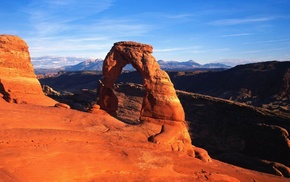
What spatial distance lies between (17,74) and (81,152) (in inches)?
501

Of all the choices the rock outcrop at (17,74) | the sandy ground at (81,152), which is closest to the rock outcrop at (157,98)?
the sandy ground at (81,152)

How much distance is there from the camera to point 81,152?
366 inches

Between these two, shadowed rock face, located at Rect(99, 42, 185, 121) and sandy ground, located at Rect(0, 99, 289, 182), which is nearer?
sandy ground, located at Rect(0, 99, 289, 182)

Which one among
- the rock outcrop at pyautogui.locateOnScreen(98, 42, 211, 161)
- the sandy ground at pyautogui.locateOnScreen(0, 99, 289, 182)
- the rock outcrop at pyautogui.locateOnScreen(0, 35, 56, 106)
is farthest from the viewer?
the rock outcrop at pyautogui.locateOnScreen(0, 35, 56, 106)

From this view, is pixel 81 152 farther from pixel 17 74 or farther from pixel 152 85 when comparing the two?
pixel 17 74

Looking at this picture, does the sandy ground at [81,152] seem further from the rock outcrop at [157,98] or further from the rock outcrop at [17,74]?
the rock outcrop at [17,74]

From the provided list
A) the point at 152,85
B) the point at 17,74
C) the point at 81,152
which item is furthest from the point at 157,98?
the point at 17,74

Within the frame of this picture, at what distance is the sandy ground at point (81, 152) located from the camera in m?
7.98

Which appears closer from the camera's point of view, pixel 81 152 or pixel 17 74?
pixel 81 152

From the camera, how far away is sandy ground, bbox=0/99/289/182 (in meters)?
7.98

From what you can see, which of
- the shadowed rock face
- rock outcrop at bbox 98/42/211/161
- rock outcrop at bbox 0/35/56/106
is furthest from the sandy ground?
rock outcrop at bbox 0/35/56/106

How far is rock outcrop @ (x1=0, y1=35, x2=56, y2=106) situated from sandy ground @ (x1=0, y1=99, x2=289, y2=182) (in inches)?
212

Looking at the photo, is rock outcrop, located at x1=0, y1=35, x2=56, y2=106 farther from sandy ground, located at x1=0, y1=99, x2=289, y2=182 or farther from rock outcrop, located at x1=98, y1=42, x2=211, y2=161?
rock outcrop, located at x1=98, y1=42, x2=211, y2=161

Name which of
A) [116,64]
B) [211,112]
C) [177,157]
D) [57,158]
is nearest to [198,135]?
[211,112]
